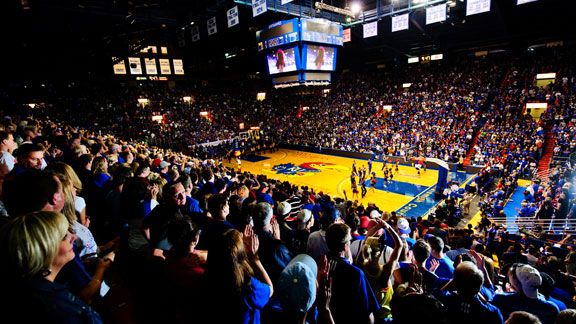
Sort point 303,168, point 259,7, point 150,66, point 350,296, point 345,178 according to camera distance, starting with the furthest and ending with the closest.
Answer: point 150,66, point 303,168, point 345,178, point 259,7, point 350,296

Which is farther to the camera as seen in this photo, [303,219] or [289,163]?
[289,163]

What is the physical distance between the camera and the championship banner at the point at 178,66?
37.7 meters

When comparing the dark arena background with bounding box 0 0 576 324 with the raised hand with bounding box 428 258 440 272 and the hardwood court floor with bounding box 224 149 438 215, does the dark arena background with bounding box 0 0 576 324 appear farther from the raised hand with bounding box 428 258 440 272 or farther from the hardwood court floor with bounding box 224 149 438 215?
the hardwood court floor with bounding box 224 149 438 215

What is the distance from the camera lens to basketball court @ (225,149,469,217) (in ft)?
51.8

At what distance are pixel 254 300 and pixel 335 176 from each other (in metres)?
19.7

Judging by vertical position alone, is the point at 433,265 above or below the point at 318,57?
below

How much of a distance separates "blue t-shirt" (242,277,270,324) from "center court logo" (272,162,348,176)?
1995 cm

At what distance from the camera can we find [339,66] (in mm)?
39094

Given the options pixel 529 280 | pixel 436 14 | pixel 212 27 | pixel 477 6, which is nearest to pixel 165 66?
pixel 212 27

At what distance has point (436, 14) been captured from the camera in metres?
15.8

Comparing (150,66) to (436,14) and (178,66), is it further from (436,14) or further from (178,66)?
(436,14)

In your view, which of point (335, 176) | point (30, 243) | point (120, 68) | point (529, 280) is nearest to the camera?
point (30, 243)

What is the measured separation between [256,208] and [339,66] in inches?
1532

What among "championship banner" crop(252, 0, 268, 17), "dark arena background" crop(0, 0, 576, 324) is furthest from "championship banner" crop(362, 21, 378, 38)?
"championship banner" crop(252, 0, 268, 17)
